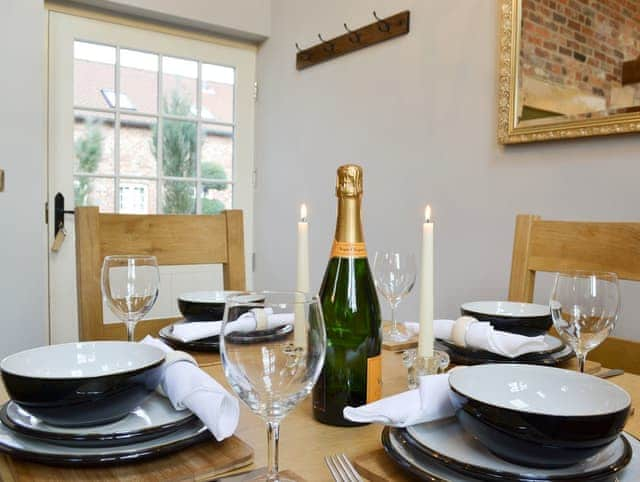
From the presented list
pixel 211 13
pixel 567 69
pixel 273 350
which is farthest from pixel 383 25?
pixel 273 350

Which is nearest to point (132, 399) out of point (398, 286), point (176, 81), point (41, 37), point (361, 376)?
point (361, 376)

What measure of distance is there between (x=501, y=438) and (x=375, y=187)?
2111 mm

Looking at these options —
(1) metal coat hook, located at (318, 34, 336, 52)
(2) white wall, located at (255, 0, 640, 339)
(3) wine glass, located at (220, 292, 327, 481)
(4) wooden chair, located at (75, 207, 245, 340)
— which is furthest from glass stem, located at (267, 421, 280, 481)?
(1) metal coat hook, located at (318, 34, 336, 52)

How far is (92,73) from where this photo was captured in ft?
9.38

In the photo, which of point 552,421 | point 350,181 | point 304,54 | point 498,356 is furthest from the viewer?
point 304,54

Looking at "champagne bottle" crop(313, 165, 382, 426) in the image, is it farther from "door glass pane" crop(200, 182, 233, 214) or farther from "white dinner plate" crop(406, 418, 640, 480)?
"door glass pane" crop(200, 182, 233, 214)

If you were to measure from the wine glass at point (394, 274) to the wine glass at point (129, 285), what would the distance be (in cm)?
45

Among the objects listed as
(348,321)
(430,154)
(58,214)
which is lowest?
(348,321)

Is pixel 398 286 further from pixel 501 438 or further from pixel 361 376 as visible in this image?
pixel 501 438

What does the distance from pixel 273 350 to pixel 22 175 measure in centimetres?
238

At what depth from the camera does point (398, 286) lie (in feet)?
3.89

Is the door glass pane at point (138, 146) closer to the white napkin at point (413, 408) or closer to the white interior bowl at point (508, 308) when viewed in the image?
the white interior bowl at point (508, 308)

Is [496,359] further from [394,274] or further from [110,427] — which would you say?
[110,427]

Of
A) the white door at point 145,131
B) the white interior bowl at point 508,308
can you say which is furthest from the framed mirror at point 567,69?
the white door at point 145,131
